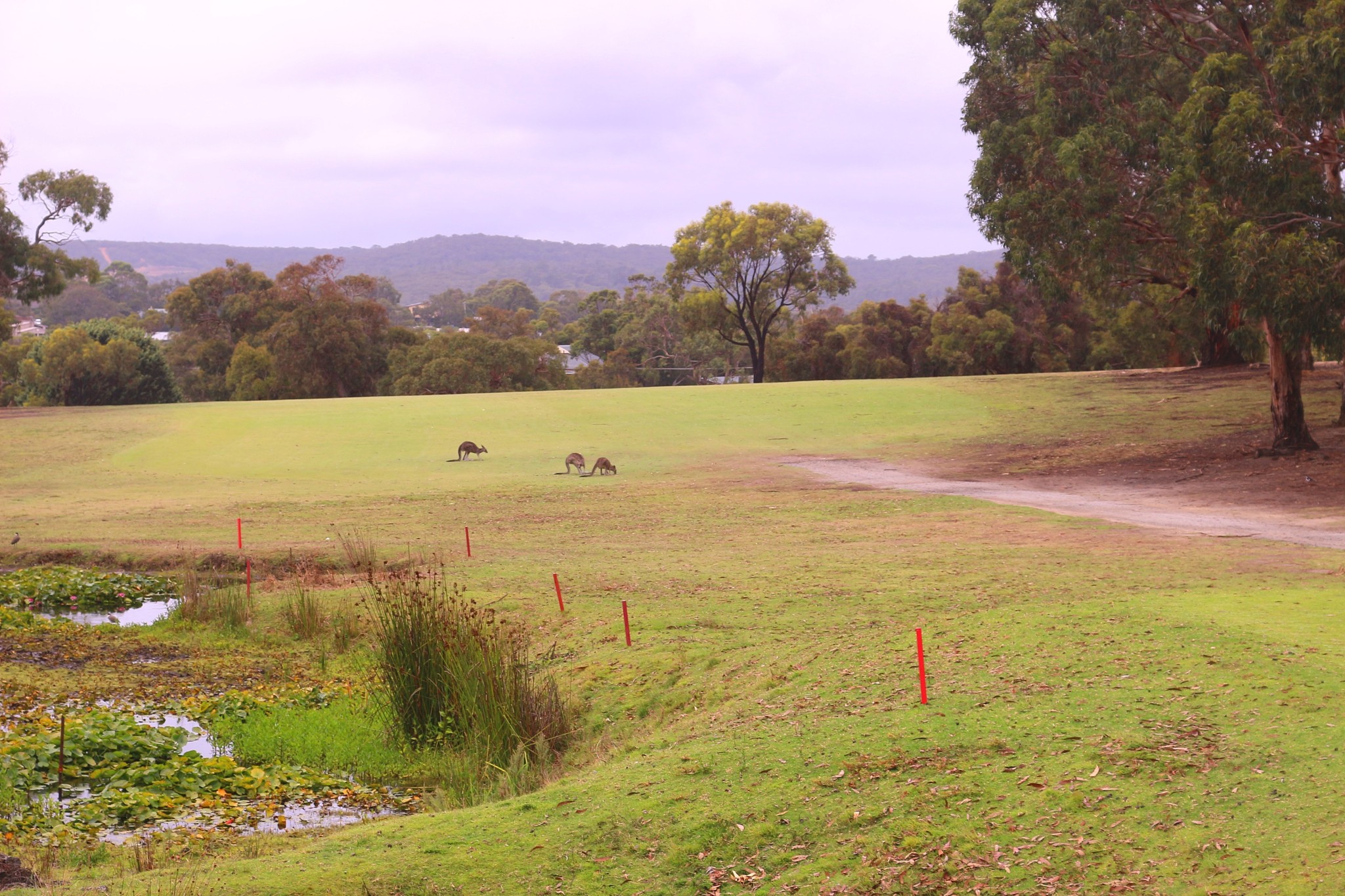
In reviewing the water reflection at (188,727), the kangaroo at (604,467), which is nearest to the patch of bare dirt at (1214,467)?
the kangaroo at (604,467)

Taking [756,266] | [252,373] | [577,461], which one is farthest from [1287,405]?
[252,373]

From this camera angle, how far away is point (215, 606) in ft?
46.3

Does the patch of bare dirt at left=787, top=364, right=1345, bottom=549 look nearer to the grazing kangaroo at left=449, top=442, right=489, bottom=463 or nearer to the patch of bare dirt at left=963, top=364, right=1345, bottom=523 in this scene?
the patch of bare dirt at left=963, top=364, right=1345, bottom=523

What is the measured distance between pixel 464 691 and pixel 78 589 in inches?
362

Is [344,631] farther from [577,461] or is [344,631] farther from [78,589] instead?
[577,461]

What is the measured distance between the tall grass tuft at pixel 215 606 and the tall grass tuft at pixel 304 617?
53cm

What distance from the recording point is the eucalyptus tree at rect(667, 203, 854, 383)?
198ft

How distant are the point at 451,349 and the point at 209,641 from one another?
50532mm

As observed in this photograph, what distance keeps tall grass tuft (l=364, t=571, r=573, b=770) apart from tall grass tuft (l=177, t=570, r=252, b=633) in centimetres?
472

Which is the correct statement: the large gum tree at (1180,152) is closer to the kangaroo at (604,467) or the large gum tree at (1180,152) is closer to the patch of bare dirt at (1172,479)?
the patch of bare dirt at (1172,479)

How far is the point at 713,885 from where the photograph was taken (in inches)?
225

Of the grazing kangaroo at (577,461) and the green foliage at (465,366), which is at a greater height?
the green foliage at (465,366)

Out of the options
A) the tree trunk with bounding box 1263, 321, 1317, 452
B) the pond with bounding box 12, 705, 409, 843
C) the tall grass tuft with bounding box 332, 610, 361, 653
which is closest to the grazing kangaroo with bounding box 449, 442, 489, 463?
the tall grass tuft with bounding box 332, 610, 361, 653

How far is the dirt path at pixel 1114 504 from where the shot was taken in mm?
15883
